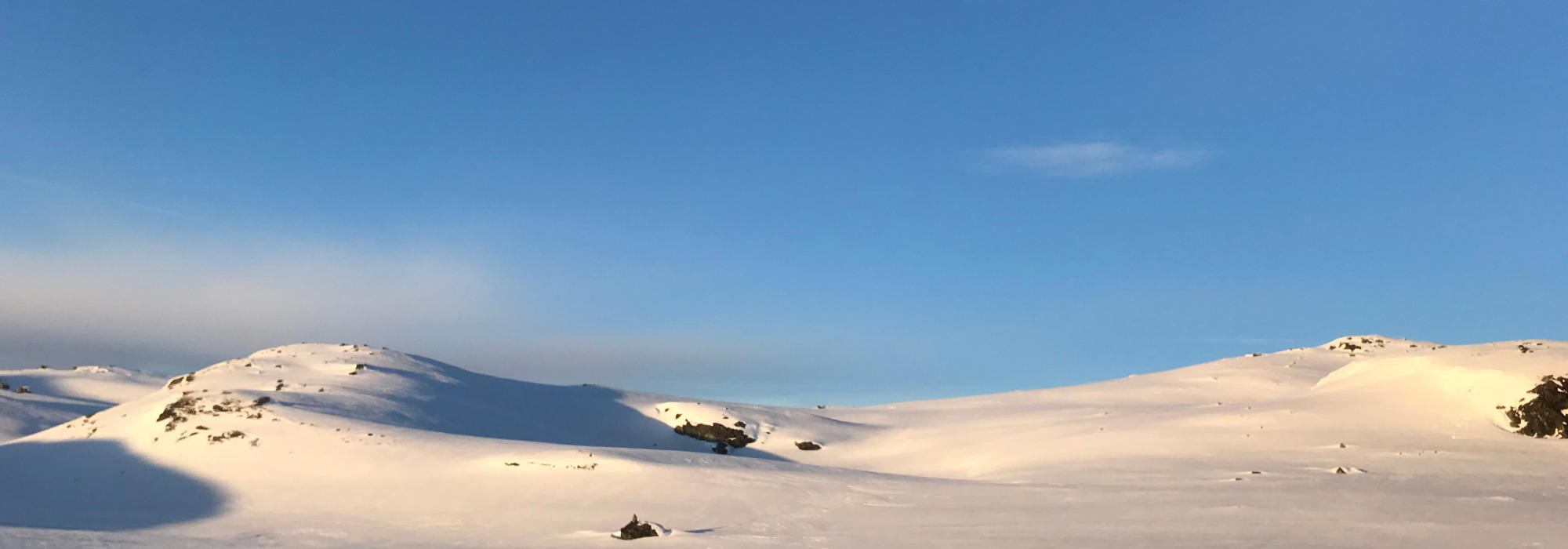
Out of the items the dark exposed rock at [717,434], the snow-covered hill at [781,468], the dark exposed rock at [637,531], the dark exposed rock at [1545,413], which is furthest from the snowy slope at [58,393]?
the dark exposed rock at [1545,413]

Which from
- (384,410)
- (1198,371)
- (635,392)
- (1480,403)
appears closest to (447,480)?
(384,410)

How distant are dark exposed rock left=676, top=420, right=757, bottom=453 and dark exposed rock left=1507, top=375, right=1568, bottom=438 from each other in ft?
60.6

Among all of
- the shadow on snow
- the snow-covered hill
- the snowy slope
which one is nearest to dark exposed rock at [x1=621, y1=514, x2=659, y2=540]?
the snow-covered hill

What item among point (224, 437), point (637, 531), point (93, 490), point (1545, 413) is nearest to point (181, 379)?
point (224, 437)

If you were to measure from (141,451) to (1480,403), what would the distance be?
29039 millimetres

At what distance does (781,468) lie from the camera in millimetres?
18625

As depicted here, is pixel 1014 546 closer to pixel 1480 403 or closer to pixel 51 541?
pixel 51 541

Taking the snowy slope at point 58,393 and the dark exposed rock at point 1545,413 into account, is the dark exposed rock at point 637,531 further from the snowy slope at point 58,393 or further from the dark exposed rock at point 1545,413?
the snowy slope at point 58,393

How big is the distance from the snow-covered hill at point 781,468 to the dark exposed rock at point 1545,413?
461 millimetres

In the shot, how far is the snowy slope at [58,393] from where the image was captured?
33250 millimetres

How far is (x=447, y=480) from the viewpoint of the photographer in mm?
17703

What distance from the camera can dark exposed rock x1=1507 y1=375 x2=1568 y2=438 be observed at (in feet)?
64.4

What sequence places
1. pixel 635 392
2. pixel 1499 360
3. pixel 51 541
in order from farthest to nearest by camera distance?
pixel 635 392, pixel 1499 360, pixel 51 541

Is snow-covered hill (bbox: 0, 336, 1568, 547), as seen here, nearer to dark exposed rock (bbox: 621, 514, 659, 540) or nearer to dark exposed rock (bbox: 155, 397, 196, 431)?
dark exposed rock (bbox: 155, 397, 196, 431)
